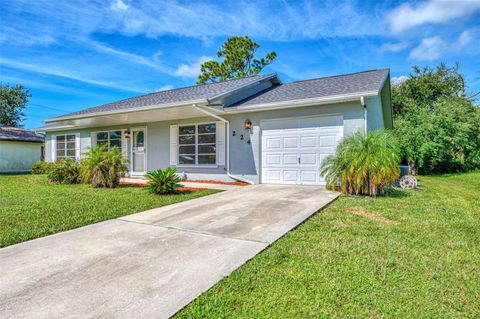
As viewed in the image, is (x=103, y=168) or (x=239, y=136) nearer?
(x=103, y=168)

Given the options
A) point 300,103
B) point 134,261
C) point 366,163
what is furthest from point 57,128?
point 366,163

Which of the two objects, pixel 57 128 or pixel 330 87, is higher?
pixel 330 87

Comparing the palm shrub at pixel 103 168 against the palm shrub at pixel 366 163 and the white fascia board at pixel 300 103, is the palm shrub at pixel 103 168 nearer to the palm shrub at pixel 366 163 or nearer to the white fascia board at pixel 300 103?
the white fascia board at pixel 300 103

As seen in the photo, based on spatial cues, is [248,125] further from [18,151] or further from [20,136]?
[20,136]

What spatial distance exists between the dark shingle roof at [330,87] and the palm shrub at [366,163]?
1626 millimetres

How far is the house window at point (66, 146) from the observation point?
53.3 feet

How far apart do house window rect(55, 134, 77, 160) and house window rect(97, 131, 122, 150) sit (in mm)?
2569

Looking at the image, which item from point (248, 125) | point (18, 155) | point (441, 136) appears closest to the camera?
point (248, 125)

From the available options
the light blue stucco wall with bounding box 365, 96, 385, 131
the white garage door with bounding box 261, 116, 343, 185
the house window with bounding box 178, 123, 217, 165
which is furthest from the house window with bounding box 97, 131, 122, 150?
the light blue stucco wall with bounding box 365, 96, 385, 131

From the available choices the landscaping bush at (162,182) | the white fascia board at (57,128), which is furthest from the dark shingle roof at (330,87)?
the white fascia board at (57,128)

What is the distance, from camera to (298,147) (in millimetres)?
9078

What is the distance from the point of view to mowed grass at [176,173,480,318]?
2.18 m

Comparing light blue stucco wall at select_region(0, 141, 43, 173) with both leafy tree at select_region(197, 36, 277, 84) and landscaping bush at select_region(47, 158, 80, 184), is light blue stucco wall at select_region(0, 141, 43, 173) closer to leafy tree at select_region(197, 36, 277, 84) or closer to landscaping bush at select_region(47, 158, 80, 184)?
landscaping bush at select_region(47, 158, 80, 184)

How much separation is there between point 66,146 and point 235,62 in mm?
15834
